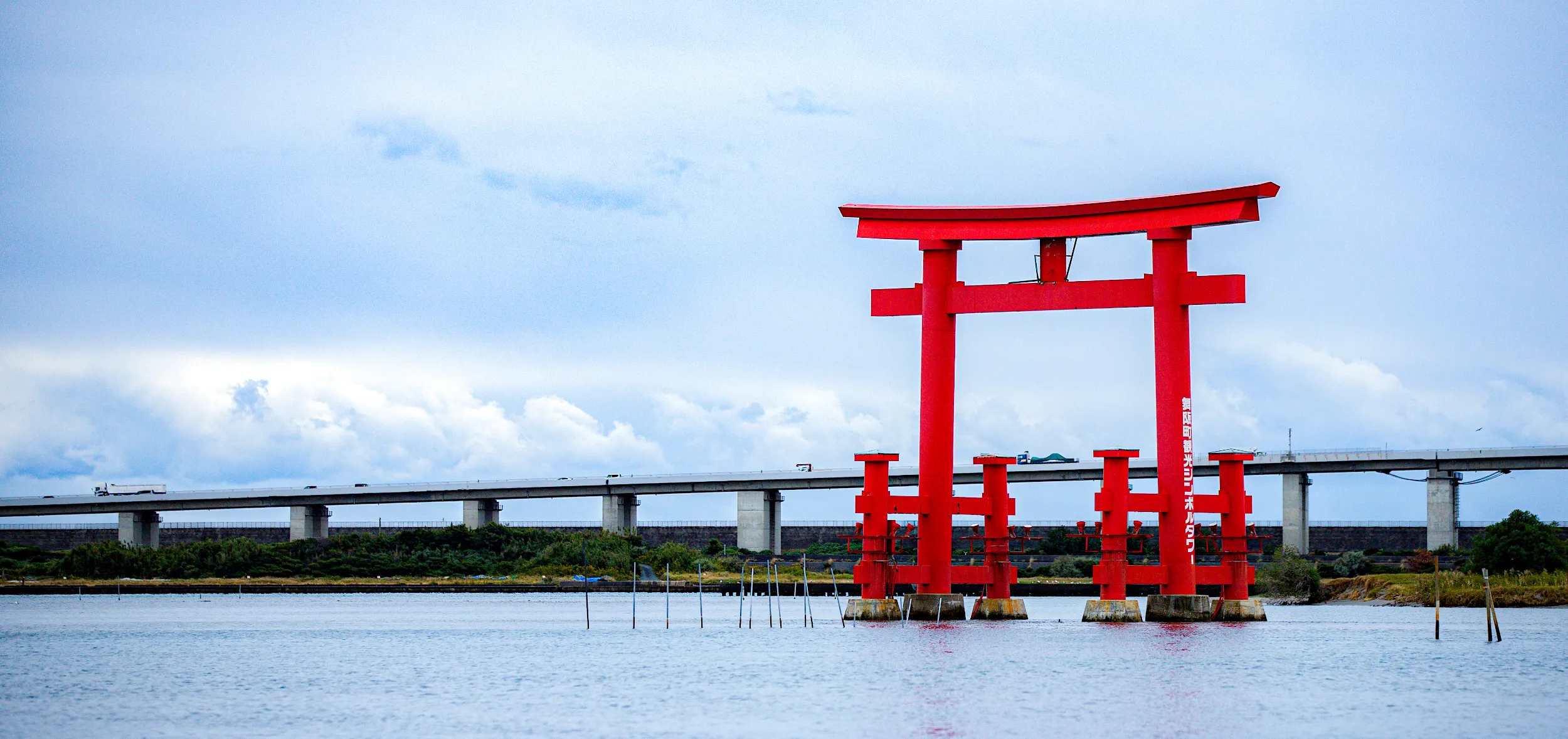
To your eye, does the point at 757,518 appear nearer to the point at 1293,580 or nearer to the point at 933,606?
the point at 1293,580

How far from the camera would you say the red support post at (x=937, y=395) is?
36094 millimetres

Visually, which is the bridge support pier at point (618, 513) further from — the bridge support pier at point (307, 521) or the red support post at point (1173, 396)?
the red support post at point (1173, 396)

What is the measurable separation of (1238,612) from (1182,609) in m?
1.66

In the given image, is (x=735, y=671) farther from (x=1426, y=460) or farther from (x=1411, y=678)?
(x=1426, y=460)

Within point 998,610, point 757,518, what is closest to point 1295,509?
point 757,518

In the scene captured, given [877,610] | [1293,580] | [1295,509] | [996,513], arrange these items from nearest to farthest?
1. [877,610]
2. [996,513]
3. [1293,580]
4. [1295,509]

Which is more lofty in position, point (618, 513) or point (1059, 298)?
point (1059, 298)

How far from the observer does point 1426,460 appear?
2869 inches

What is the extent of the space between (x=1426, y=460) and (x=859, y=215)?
44790 millimetres

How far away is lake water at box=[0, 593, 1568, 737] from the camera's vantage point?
76.0 ft

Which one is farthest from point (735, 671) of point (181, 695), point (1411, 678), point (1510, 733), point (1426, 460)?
point (1426, 460)

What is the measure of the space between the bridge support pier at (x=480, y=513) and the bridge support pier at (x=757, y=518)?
14048 mm

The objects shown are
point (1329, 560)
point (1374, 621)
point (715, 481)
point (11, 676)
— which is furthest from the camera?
point (715, 481)

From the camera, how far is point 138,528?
90.4m
